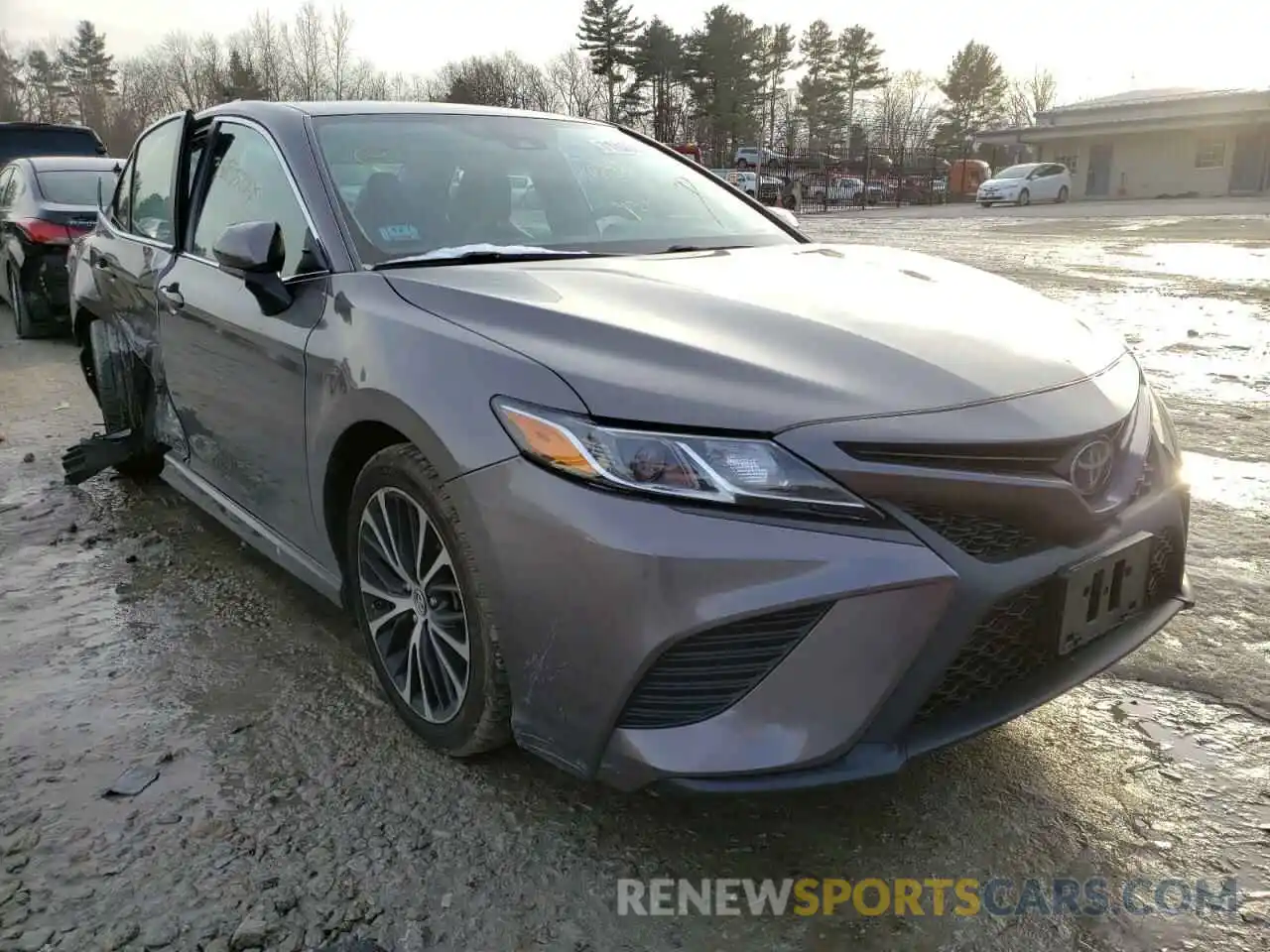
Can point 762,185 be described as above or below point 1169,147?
below

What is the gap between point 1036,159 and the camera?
170ft

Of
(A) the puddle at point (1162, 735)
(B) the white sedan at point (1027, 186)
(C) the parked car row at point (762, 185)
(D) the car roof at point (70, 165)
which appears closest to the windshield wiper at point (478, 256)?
(A) the puddle at point (1162, 735)

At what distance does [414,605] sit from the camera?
243cm

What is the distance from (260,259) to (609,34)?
217ft

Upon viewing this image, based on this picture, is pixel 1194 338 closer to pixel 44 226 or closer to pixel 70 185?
pixel 44 226

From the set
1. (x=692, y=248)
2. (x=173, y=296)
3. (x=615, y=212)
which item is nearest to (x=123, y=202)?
(x=173, y=296)

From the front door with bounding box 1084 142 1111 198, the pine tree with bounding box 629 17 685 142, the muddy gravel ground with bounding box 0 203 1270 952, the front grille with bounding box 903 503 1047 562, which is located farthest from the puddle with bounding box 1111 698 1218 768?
the pine tree with bounding box 629 17 685 142

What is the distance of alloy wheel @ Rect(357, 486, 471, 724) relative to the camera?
7.44 feet

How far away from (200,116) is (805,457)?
3.08 metres

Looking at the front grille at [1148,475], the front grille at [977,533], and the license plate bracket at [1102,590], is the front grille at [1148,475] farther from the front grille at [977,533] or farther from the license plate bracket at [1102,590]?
the front grille at [977,533]

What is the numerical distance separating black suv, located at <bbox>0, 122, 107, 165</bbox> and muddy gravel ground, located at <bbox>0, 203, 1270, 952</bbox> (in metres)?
11.3

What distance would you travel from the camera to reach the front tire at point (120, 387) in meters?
4.09

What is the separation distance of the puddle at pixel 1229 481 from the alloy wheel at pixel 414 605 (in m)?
3.13

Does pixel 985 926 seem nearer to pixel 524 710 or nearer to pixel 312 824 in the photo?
pixel 524 710
